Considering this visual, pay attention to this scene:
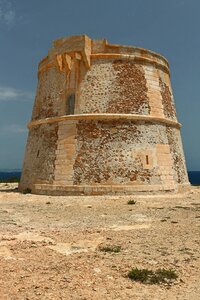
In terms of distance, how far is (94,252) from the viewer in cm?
568

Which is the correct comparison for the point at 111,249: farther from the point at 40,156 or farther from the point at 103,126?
the point at 40,156

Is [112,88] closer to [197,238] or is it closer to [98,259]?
[197,238]

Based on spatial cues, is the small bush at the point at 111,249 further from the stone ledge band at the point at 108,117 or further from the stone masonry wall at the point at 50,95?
the stone masonry wall at the point at 50,95

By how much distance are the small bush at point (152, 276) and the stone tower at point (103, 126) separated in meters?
9.91

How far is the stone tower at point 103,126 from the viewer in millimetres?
15047

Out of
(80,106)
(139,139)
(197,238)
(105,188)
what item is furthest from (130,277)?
(80,106)

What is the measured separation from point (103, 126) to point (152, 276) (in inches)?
452

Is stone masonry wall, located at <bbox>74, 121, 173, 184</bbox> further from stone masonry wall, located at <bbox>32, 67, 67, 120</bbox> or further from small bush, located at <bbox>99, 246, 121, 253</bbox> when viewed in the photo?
small bush, located at <bbox>99, 246, 121, 253</bbox>

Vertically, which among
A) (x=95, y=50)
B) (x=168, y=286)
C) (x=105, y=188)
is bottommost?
(x=168, y=286)

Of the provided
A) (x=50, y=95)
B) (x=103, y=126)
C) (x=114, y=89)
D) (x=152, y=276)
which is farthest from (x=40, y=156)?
(x=152, y=276)

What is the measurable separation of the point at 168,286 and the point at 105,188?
1039cm

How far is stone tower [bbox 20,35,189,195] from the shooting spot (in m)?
15.0

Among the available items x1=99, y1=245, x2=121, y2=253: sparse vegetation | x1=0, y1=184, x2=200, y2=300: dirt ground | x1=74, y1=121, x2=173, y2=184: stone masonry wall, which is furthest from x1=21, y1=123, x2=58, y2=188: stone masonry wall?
x1=99, y1=245, x2=121, y2=253: sparse vegetation

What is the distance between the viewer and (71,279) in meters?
4.41
